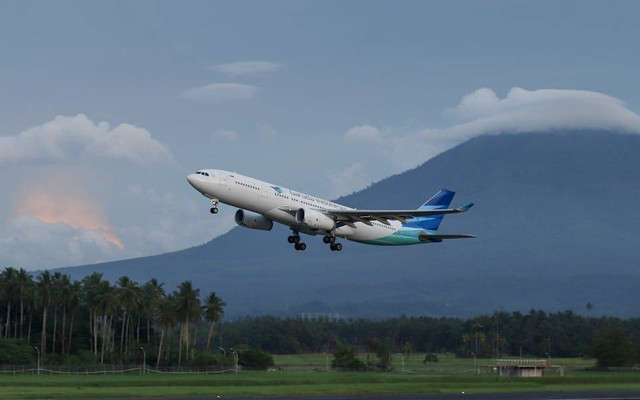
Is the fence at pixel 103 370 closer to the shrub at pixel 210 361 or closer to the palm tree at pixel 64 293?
the shrub at pixel 210 361

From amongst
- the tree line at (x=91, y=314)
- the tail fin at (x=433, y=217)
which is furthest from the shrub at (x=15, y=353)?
the tail fin at (x=433, y=217)

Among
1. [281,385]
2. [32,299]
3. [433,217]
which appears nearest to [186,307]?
[32,299]

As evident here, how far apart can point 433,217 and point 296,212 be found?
22.9 metres

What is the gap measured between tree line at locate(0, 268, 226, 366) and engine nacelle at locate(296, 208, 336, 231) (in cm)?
7472

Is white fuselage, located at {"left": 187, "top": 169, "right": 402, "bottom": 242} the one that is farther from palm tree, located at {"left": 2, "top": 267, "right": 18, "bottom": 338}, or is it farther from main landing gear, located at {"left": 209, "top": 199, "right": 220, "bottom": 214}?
palm tree, located at {"left": 2, "top": 267, "right": 18, "bottom": 338}

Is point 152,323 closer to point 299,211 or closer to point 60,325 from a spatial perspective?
point 60,325

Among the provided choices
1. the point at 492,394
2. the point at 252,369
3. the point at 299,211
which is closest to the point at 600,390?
the point at 492,394

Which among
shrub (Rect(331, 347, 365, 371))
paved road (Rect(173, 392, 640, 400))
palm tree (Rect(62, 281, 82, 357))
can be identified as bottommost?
paved road (Rect(173, 392, 640, 400))

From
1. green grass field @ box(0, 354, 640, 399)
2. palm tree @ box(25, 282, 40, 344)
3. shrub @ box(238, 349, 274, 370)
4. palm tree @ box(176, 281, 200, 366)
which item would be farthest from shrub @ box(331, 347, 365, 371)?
palm tree @ box(25, 282, 40, 344)

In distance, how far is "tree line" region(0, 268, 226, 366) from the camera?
552ft

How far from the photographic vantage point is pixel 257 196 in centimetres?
9156

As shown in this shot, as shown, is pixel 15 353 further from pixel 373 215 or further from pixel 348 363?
pixel 373 215

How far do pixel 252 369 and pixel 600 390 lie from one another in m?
66.1

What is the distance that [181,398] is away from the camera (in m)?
86.6
